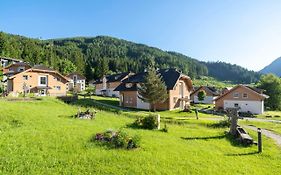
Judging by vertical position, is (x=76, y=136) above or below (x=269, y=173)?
above

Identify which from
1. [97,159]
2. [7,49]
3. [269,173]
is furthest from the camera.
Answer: [7,49]

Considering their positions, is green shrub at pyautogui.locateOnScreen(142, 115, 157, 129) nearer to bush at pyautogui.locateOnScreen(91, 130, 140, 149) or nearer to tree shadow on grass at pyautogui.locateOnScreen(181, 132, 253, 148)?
tree shadow on grass at pyautogui.locateOnScreen(181, 132, 253, 148)

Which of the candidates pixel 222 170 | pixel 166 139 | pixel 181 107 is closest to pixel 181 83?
pixel 181 107

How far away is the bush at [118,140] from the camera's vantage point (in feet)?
52.1

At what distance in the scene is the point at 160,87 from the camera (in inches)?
2079

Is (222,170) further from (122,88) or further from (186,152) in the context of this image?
(122,88)

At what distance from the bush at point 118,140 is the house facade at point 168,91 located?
1613 inches

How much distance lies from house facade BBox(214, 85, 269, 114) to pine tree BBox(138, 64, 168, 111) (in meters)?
18.2

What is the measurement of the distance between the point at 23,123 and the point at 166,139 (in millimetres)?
10197

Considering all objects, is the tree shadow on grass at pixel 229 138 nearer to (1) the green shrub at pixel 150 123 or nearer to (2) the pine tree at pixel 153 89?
(1) the green shrub at pixel 150 123

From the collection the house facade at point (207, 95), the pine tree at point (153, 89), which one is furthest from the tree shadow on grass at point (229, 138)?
the house facade at point (207, 95)

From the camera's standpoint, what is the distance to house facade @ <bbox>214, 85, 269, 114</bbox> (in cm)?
6097

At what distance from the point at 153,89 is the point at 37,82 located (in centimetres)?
2677

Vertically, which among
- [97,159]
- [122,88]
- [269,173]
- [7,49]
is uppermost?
[7,49]
